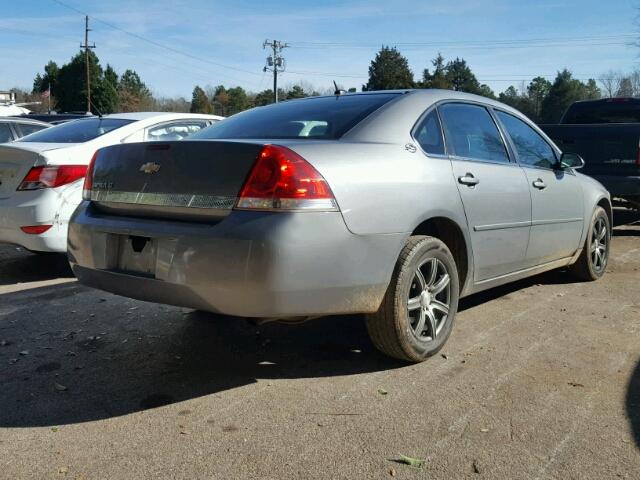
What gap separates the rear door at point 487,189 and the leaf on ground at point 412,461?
175cm

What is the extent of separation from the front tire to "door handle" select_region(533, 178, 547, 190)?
1.33 meters

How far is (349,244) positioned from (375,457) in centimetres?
101

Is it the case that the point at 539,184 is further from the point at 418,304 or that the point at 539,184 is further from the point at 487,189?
the point at 418,304

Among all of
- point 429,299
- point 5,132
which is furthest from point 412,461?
point 5,132

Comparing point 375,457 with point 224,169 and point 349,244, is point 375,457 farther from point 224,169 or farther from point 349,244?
point 224,169

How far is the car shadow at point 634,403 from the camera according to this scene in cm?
280

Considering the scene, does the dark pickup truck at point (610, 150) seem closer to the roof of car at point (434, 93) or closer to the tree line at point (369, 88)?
the roof of car at point (434, 93)

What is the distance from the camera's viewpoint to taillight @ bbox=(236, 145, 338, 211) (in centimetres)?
290

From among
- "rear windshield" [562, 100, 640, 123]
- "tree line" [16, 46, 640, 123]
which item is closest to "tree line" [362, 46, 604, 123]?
"tree line" [16, 46, 640, 123]

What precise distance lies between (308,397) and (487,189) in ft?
6.13

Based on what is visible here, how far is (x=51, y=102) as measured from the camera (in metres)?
72.8

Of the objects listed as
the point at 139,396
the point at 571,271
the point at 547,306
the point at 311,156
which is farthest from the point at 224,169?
the point at 571,271

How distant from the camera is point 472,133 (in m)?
4.27

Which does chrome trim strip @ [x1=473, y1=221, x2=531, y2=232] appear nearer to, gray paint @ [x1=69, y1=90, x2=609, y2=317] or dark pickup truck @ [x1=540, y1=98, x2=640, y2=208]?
gray paint @ [x1=69, y1=90, x2=609, y2=317]
